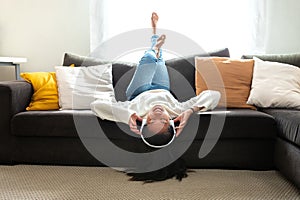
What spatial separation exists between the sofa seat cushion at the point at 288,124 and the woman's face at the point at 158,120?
0.69 metres

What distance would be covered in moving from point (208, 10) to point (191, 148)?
1.59 meters

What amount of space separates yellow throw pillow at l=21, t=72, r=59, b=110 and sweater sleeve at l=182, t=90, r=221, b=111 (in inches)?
40.2

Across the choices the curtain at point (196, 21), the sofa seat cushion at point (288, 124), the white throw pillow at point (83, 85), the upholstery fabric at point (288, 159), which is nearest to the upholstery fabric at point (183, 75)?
the curtain at point (196, 21)

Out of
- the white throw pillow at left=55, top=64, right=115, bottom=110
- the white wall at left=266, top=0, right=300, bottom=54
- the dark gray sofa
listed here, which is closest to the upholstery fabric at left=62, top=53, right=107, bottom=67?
the white throw pillow at left=55, top=64, right=115, bottom=110

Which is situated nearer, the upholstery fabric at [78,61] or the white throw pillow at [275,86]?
the white throw pillow at [275,86]

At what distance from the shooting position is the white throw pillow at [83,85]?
2668mm

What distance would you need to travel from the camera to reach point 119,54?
340 cm

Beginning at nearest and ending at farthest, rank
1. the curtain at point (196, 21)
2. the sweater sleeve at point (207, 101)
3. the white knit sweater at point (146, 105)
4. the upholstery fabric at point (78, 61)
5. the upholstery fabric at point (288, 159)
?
1. the upholstery fabric at point (288, 159)
2. the white knit sweater at point (146, 105)
3. the sweater sleeve at point (207, 101)
4. the upholstery fabric at point (78, 61)
5. the curtain at point (196, 21)

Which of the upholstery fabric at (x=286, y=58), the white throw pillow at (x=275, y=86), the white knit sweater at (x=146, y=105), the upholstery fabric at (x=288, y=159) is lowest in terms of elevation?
the upholstery fabric at (x=288, y=159)

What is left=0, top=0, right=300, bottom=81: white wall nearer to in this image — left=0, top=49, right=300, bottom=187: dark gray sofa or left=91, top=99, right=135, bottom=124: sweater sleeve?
left=0, top=49, right=300, bottom=187: dark gray sofa

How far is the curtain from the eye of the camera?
3258mm

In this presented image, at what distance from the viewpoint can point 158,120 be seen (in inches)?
84.9

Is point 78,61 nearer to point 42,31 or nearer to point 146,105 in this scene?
point 42,31

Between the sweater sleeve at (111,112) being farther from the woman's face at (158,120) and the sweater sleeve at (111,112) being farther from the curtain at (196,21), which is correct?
the curtain at (196,21)
